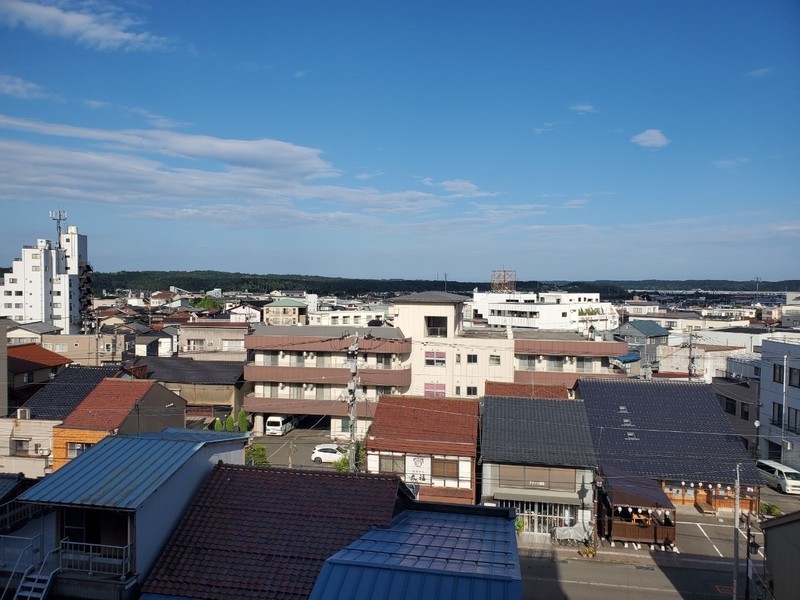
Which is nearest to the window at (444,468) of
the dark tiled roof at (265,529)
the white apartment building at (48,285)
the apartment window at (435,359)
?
the dark tiled roof at (265,529)

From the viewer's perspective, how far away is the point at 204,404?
2845 cm

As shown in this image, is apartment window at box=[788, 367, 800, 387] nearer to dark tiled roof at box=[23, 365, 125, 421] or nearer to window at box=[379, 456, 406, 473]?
window at box=[379, 456, 406, 473]

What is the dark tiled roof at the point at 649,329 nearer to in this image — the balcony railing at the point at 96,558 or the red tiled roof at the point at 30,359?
the red tiled roof at the point at 30,359

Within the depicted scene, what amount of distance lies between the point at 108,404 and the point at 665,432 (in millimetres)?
18032

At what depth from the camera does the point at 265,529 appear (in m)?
7.14

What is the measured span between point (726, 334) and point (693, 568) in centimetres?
3118

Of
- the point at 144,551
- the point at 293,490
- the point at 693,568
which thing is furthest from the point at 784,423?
the point at 144,551

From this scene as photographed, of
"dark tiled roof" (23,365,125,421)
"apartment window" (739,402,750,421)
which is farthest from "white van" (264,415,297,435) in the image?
"apartment window" (739,402,750,421)

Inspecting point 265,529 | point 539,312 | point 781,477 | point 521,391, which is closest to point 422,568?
point 265,529

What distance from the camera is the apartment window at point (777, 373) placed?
911 inches

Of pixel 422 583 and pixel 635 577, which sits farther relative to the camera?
pixel 635 577

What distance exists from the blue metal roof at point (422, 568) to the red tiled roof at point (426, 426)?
10165mm

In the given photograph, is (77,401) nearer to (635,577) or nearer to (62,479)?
(62,479)

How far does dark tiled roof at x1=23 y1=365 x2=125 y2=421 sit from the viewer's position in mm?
20047
